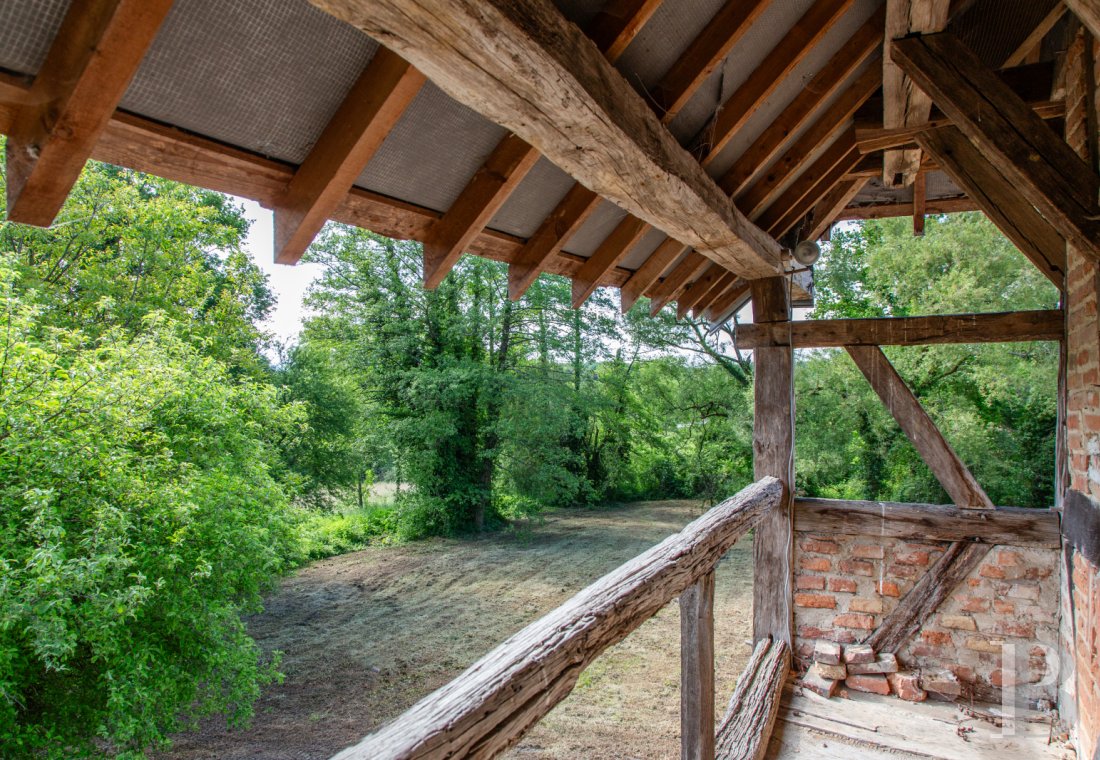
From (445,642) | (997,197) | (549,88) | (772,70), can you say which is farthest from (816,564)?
(445,642)

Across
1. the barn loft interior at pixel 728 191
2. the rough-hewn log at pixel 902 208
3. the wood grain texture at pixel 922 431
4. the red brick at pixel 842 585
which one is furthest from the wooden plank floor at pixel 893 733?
the rough-hewn log at pixel 902 208

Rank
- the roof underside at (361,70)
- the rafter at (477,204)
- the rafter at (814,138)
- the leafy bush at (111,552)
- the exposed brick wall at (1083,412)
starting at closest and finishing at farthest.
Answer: the roof underside at (361,70)
the rafter at (477,204)
the exposed brick wall at (1083,412)
the rafter at (814,138)
the leafy bush at (111,552)

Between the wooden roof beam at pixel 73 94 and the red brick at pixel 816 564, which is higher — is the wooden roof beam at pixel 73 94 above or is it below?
above

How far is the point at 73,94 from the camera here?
1.01m

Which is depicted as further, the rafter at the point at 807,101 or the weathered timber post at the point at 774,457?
the weathered timber post at the point at 774,457

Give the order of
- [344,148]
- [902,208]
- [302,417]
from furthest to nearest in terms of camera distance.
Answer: [302,417], [902,208], [344,148]

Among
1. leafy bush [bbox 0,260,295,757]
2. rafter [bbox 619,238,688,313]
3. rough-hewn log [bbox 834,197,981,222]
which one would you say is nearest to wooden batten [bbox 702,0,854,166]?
rafter [bbox 619,238,688,313]

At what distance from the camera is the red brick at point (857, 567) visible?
147 inches

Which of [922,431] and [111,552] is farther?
[111,552]

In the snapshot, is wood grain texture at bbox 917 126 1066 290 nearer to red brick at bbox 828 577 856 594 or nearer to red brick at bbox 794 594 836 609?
red brick at bbox 828 577 856 594

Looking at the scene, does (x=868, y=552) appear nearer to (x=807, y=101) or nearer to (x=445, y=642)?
(x=807, y=101)

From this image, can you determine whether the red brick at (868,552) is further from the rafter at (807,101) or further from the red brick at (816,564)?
the rafter at (807,101)

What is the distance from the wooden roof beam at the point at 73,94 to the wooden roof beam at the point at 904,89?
2.39 meters

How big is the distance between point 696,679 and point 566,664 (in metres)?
0.87
